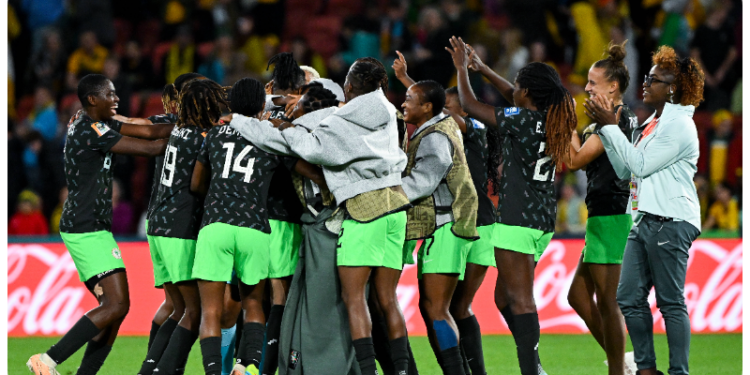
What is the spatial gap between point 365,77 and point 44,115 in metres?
8.89

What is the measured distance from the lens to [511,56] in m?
12.4

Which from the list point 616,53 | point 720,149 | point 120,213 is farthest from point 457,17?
point 616,53

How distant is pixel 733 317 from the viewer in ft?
30.6

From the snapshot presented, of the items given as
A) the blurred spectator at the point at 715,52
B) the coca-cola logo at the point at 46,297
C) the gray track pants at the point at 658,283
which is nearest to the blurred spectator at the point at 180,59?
the coca-cola logo at the point at 46,297

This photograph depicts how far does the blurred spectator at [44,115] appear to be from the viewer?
1282 centimetres

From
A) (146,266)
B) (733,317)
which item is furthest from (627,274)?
(146,266)

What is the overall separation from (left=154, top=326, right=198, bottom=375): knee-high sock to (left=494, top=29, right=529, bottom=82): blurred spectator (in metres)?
7.84

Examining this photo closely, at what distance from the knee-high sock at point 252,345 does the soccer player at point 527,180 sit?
153 cm

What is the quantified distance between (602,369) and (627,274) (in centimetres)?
207

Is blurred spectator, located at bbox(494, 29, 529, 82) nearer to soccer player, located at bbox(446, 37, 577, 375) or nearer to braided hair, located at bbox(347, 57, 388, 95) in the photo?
soccer player, located at bbox(446, 37, 577, 375)

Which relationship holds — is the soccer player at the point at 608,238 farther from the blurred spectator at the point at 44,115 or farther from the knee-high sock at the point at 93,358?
the blurred spectator at the point at 44,115

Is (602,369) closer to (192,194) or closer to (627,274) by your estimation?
(627,274)

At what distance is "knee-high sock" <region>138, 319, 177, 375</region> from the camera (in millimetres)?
5520

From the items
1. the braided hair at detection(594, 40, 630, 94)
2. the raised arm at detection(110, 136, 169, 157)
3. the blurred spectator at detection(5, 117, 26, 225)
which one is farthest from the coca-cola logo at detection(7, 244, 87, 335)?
the braided hair at detection(594, 40, 630, 94)
